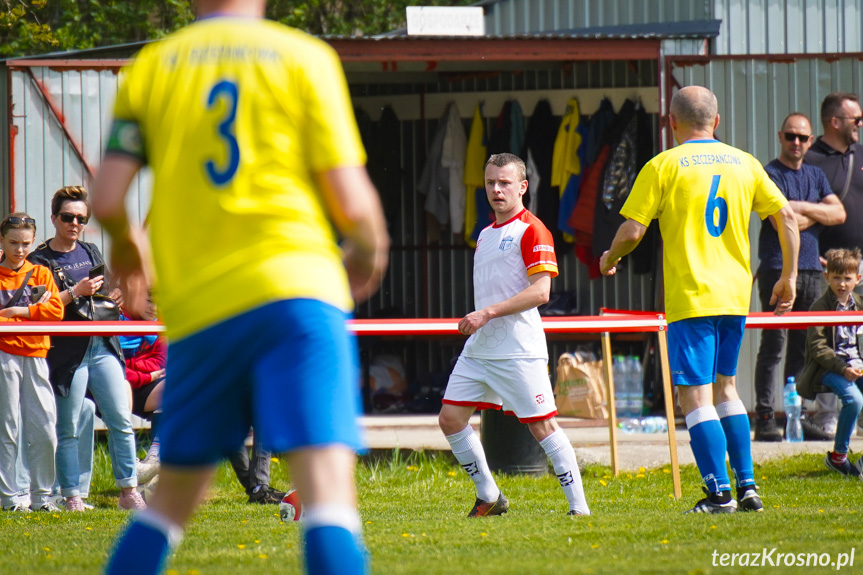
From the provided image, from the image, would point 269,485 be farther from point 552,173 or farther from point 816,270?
point 552,173

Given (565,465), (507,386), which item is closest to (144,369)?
(507,386)

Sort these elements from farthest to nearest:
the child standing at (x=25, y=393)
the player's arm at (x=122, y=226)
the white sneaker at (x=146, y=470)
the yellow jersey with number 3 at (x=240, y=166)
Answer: the white sneaker at (x=146, y=470) < the child standing at (x=25, y=393) < the player's arm at (x=122, y=226) < the yellow jersey with number 3 at (x=240, y=166)

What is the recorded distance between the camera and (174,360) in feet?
8.77

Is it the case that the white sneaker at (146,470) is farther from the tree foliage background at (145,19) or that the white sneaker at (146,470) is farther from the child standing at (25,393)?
the tree foliage background at (145,19)

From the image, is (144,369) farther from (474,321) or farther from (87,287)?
(474,321)

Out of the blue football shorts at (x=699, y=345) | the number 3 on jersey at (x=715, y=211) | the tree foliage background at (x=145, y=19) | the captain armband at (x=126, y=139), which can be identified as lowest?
the blue football shorts at (x=699, y=345)

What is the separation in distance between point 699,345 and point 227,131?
150 inches

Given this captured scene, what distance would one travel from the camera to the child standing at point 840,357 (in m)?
8.44

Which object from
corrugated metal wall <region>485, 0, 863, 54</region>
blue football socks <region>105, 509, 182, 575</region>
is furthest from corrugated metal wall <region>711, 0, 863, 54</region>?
blue football socks <region>105, 509, 182, 575</region>

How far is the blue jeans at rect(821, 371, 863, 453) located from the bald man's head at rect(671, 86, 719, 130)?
10.8 feet

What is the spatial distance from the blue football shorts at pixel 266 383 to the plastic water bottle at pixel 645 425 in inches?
331

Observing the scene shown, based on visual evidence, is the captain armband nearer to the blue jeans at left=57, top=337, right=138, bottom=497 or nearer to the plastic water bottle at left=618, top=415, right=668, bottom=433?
the blue jeans at left=57, top=337, right=138, bottom=497

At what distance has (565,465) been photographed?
621 cm

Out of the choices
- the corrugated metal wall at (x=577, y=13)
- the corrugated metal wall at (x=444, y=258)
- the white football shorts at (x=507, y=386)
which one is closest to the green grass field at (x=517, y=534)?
the white football shorts at (x=507, y=386)
